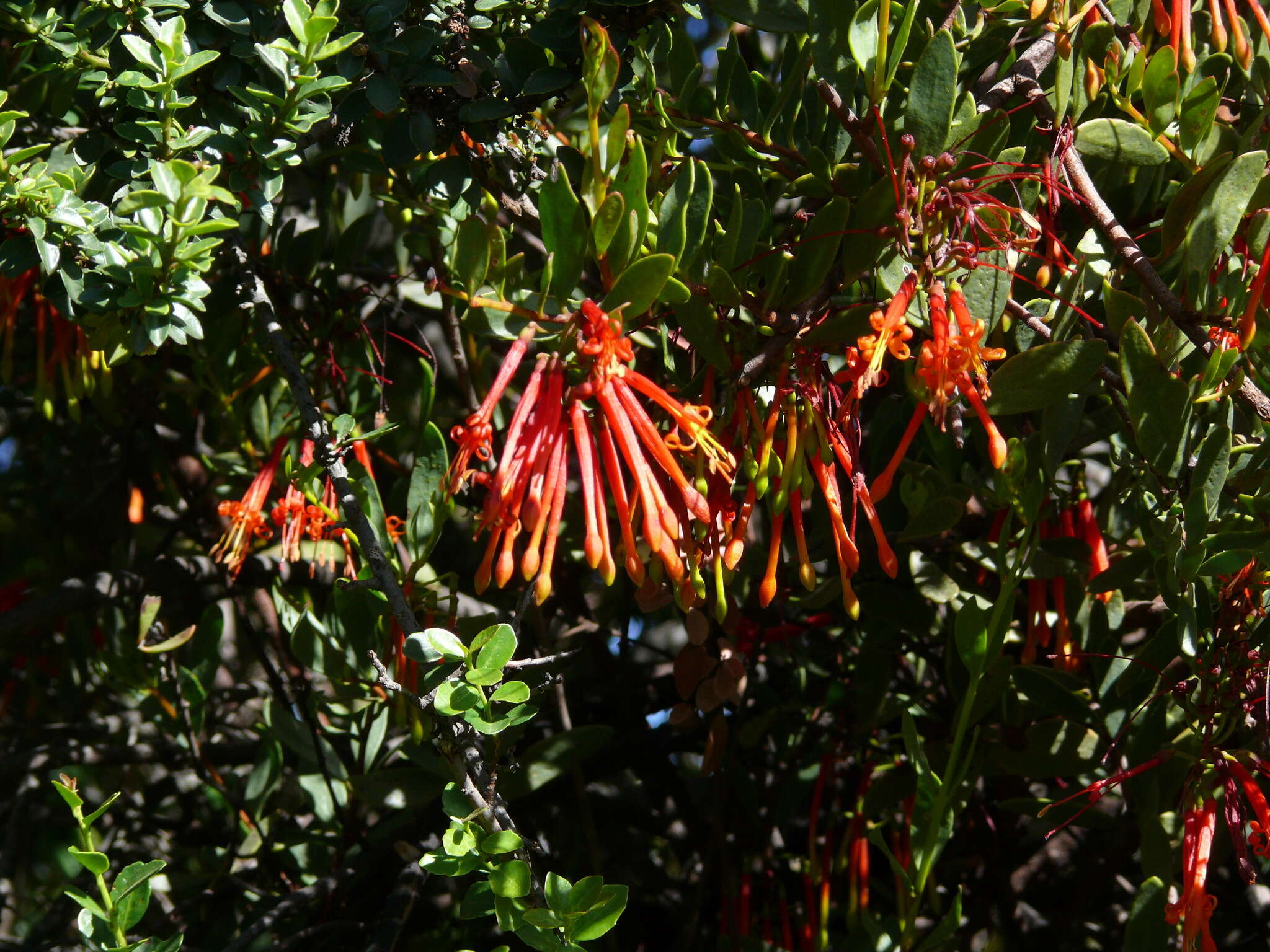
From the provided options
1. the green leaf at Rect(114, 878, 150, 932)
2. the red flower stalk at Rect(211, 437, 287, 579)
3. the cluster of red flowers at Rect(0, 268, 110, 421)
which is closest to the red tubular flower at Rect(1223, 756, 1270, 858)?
the green leaf at Rect(114, 878, 150, 932)

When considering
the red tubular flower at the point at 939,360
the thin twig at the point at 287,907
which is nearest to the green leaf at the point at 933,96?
the red tubular flower at the point at 939,360

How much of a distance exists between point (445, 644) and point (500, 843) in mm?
111

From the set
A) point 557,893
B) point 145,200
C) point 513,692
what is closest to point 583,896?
point 557,893

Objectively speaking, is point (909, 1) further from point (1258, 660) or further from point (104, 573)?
point (104, 573)

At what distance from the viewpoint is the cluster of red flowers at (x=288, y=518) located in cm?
95

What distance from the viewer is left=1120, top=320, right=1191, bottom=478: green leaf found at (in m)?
0.63

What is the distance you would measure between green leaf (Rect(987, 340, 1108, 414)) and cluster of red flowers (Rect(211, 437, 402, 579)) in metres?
0.47

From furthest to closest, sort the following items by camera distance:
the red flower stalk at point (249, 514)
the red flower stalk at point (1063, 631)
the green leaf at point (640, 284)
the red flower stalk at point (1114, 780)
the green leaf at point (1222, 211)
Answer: the red flower stalk at point (249, 514) < the red flower stalk at point (1063, 631) < the red flower stalk at point (1114, 780) < the green leaf at point (1222, 211) < the green leaf at point (640, 284)

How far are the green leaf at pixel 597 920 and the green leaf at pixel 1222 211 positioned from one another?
0.51 meters

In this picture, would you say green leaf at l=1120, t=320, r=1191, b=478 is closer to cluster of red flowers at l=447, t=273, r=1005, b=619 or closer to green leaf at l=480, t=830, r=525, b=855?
cluster of red flowers at l=447, t=273, r=1005, b=619

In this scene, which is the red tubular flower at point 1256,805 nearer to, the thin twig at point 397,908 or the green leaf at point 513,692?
the green leaf at point 513,692

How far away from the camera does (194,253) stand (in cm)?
64

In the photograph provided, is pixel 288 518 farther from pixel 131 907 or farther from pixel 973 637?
pixel 973 637

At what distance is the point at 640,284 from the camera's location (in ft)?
1.83
